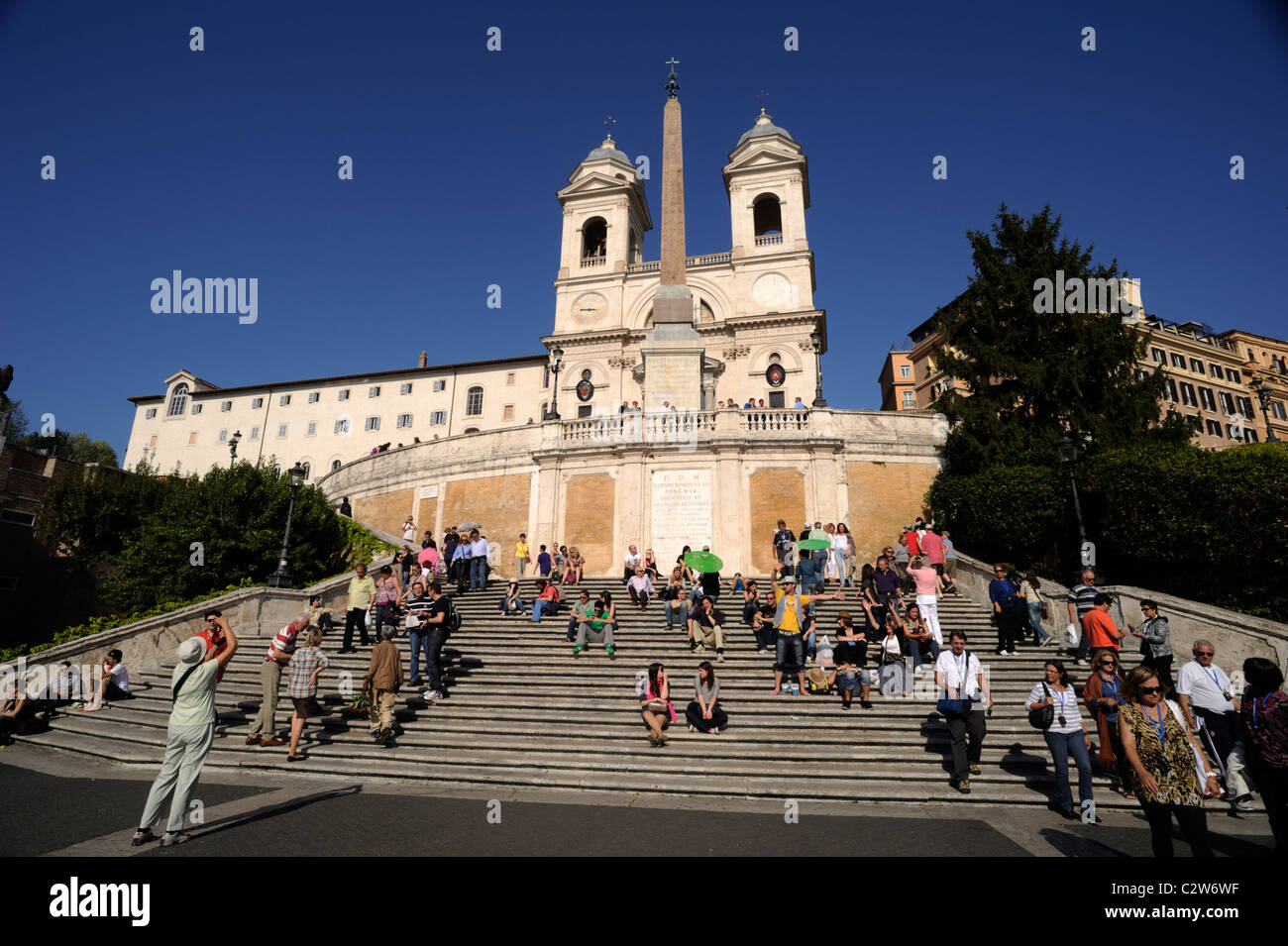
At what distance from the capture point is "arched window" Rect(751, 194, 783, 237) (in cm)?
4597

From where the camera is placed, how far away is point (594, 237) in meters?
49.1

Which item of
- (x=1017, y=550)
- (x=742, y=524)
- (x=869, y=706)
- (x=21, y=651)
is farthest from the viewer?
(x=742, y=524)

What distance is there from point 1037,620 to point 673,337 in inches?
718

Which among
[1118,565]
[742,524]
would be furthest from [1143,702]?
[742,524]

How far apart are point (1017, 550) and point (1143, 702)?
15170 mm

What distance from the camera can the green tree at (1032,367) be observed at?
20.5 m

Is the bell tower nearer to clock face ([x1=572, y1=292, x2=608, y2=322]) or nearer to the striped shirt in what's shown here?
clock face ([x1=572, y1=292, x2=608, y2=322])

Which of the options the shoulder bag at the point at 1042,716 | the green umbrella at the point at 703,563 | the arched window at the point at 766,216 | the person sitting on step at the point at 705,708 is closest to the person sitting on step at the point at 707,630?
the green umbrella at the point at 703,563

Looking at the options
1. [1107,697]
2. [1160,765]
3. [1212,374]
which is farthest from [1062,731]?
[1212,374]

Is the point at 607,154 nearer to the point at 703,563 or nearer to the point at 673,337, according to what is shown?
the point at 673,337

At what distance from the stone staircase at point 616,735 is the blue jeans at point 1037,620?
0.40 meters

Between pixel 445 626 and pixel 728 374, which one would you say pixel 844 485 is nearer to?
pixel 445 626

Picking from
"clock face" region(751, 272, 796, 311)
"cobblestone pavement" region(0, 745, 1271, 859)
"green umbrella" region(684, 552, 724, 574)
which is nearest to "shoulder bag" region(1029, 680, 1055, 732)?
"cobblestone pavement" region(0, 745, 1271, 859)

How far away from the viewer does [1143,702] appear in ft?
17.2
